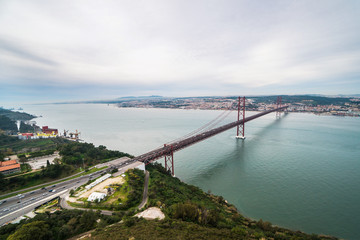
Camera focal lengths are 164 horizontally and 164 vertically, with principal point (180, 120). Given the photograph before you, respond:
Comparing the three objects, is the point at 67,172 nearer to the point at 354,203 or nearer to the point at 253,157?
the point at 253,157

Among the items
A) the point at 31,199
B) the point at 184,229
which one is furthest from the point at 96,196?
the point at 184,229

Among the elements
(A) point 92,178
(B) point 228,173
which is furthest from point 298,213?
(A) point 92,178

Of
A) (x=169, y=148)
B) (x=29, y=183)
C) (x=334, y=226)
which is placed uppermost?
(x=169, y=148)

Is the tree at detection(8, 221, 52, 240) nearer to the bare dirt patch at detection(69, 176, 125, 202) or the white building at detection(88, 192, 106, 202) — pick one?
the white building at detection(88, 192, 106, 202)

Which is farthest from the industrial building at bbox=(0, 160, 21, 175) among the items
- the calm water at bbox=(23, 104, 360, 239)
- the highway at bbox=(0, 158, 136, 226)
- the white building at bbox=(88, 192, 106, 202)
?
the calm water at bbox=(23, 104, 360, 239)

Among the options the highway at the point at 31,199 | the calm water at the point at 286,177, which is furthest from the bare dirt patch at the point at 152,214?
the highway at the point at 31,199

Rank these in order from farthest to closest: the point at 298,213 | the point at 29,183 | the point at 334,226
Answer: the point at 29,183 < the point at 298,213 < the point at 334,226

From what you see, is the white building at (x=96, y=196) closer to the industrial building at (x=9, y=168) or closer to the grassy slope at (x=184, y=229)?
the grassy slope at (x=184, y=229)
